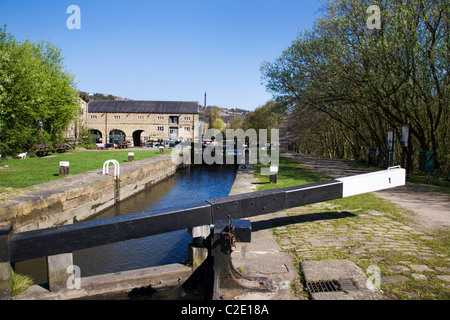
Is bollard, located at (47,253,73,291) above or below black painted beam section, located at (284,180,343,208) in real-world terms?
below

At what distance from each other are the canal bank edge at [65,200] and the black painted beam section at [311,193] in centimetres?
582

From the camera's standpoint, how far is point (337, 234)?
552 centimetres

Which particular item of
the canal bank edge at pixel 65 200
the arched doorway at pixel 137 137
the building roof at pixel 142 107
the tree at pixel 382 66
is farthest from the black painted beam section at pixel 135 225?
the arched doorway at pixel 137 137

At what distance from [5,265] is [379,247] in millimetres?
4944

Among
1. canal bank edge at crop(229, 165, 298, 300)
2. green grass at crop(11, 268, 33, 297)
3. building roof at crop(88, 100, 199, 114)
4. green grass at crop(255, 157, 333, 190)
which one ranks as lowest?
green grass at crop(11, 268, 33, 297)

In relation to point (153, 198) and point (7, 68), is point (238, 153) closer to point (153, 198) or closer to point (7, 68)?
point (153, 198)

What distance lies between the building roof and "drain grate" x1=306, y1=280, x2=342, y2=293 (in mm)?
51769

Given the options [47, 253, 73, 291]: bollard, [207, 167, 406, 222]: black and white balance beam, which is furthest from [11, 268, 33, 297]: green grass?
[207, 167, 406, 222]: black and white balance beam

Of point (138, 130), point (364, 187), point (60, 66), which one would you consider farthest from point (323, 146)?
point (138, 130)

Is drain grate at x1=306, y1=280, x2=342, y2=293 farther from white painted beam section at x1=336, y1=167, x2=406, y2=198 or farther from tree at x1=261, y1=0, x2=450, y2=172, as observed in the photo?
tree at x1=261, y1=0, x2=450, y2=172

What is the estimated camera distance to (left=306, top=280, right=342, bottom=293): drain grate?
3625mm

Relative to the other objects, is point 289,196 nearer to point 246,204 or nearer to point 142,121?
point 246,204
